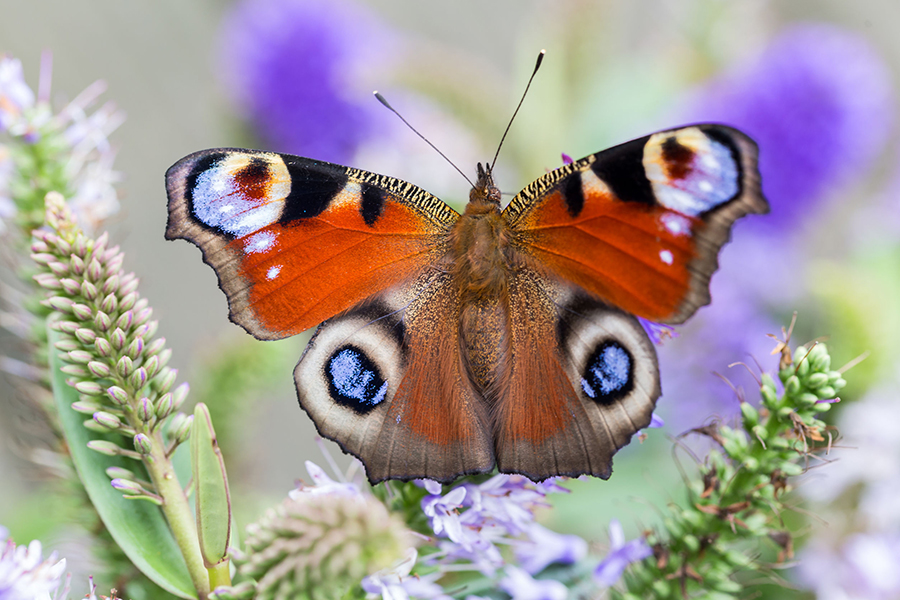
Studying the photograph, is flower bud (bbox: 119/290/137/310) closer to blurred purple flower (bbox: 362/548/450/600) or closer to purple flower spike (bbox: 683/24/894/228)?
blurred purple flower (bbox: 362/548/450/600)

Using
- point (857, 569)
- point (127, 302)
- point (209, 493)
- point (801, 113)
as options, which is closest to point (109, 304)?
point (127, 302)

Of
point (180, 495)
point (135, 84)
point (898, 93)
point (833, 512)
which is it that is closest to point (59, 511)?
point (180, 495)

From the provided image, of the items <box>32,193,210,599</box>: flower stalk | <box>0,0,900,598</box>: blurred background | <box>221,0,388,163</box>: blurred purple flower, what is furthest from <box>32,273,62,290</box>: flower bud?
<box>221,0,388,163</box>: blurred purple flower

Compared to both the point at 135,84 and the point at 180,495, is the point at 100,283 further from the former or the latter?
the point at 135,84

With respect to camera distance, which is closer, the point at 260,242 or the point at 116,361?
the point at 116,361

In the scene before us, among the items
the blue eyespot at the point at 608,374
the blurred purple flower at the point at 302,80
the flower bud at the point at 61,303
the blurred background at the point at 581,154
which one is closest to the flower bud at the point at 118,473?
the flower bud at the point at 61,303

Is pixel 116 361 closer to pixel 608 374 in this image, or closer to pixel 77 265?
pixel 77 265

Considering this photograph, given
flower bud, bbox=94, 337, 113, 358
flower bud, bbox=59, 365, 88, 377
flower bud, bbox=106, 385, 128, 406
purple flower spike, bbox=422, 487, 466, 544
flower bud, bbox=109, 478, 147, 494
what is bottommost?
purple flower spike, bbox=422, 487, 466, 544
